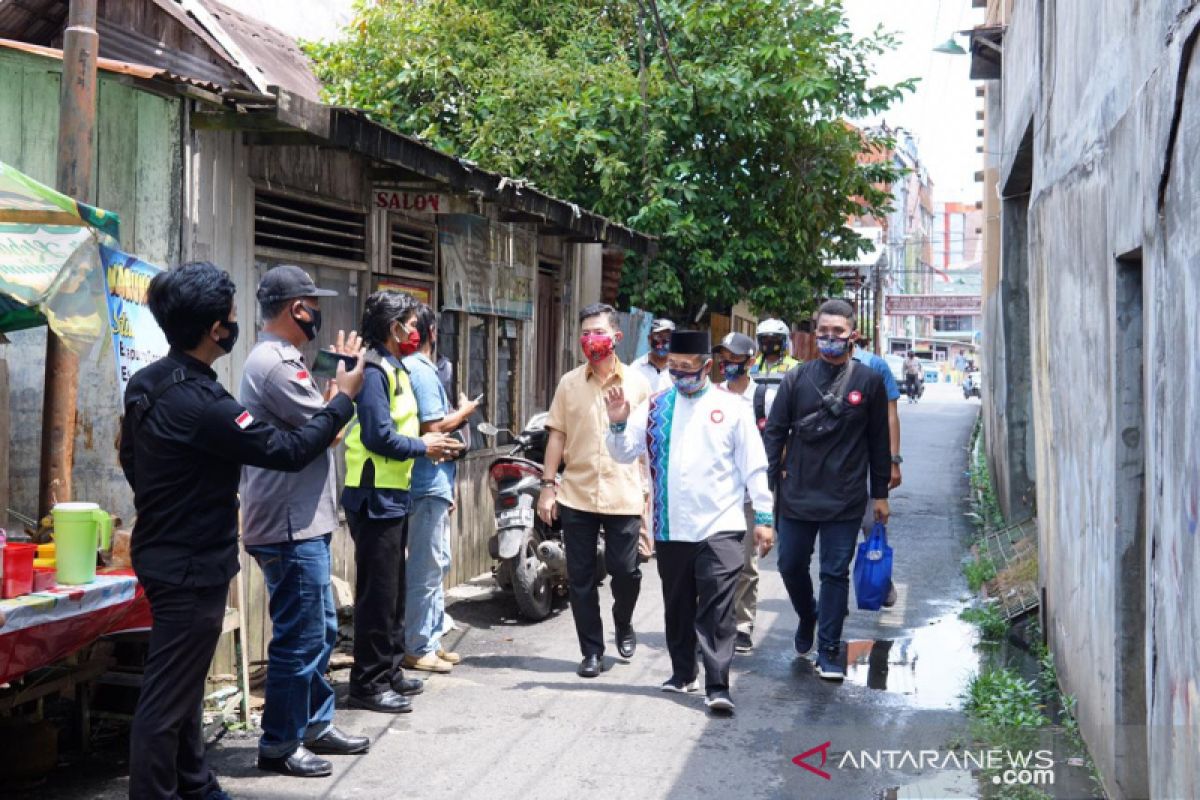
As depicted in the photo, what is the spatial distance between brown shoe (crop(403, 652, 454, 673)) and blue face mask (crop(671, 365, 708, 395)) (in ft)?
7.09

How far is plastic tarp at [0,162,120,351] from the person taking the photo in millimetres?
4961

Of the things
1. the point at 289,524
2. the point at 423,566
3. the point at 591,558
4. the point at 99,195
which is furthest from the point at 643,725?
the point at 99,195

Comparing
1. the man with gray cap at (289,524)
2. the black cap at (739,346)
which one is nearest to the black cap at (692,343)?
the black cap at (739,346)

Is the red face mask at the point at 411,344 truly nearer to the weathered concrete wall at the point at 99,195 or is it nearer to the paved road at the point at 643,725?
the weathered concrete wall at the point at 99,195

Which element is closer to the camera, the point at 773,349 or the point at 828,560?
the point at 828,560

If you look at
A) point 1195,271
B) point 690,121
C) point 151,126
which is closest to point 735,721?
point 1195,271

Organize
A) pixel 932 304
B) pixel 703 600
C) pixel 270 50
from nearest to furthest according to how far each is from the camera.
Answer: pixel 703 600 → pixel 270 50 → pixel 932 304

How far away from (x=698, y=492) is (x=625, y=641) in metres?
1.45

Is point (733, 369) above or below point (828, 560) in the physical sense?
above

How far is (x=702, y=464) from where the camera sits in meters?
6.78

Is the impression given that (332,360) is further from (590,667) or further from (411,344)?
(590,667)

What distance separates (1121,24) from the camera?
520cm

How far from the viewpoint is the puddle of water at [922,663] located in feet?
23.5

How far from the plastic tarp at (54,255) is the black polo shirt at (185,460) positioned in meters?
0.83
